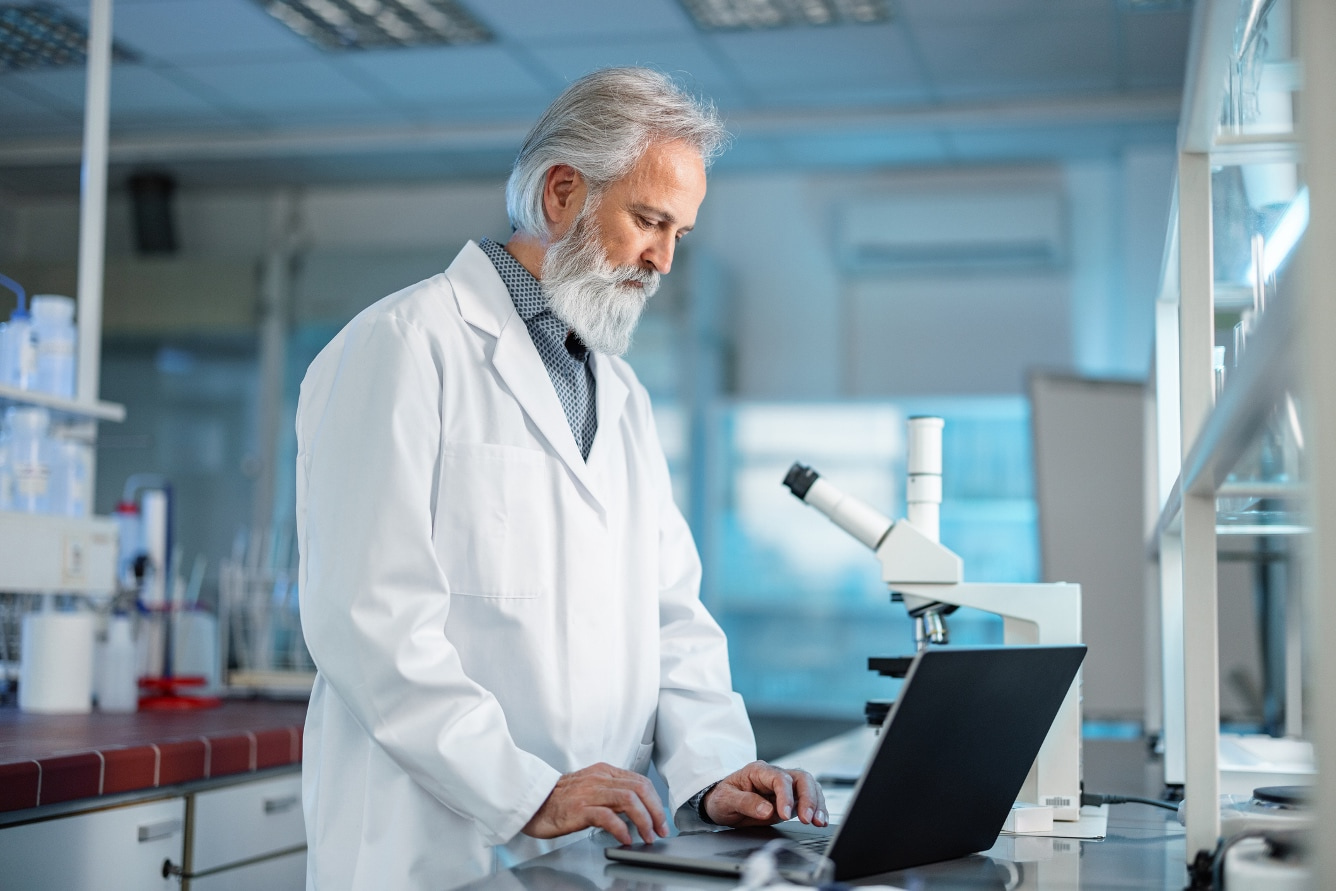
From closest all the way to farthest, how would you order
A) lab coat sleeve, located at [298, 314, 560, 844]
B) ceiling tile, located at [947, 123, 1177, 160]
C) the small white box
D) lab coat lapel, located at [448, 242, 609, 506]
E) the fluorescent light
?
the fluorescent light < lab coat sleeve, located at [298, 314, 560, 844] < the small white box < lab coat lapel, located at [448, 242, 609, 506] < ceiling tile, located at [947, 123, 1177, 160]

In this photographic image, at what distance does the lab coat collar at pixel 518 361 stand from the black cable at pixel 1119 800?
2.32 ft

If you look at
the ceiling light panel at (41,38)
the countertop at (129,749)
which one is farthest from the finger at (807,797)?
the ceiling light panel at (41,38)

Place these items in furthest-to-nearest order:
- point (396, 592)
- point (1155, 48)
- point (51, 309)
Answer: point (1155, 48) < point (51, 309) < point (396, 592)

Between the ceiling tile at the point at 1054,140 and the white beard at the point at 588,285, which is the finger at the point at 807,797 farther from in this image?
the ceiling tile at the point at 1054,140

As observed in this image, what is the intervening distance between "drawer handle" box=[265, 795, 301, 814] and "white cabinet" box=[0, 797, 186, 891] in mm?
191

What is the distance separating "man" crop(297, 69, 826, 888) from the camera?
125 cm

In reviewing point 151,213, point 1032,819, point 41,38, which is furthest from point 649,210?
point 151,213

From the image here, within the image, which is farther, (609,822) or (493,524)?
(493,524)

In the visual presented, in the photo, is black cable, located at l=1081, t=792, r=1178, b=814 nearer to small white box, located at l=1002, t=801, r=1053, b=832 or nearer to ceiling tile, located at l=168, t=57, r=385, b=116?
small white box, located at l=1002, t=801, r=1053, b=832

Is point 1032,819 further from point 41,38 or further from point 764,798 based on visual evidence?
point 41,38

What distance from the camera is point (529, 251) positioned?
162cm

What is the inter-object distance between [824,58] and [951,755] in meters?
3.31

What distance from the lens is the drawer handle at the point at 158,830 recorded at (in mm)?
1766

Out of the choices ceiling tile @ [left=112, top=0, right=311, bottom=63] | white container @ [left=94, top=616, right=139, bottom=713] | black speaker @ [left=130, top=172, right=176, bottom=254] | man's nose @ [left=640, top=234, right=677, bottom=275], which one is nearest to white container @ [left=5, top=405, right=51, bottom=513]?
white container @ [left=94, top=616, right=139, bottom=713]
